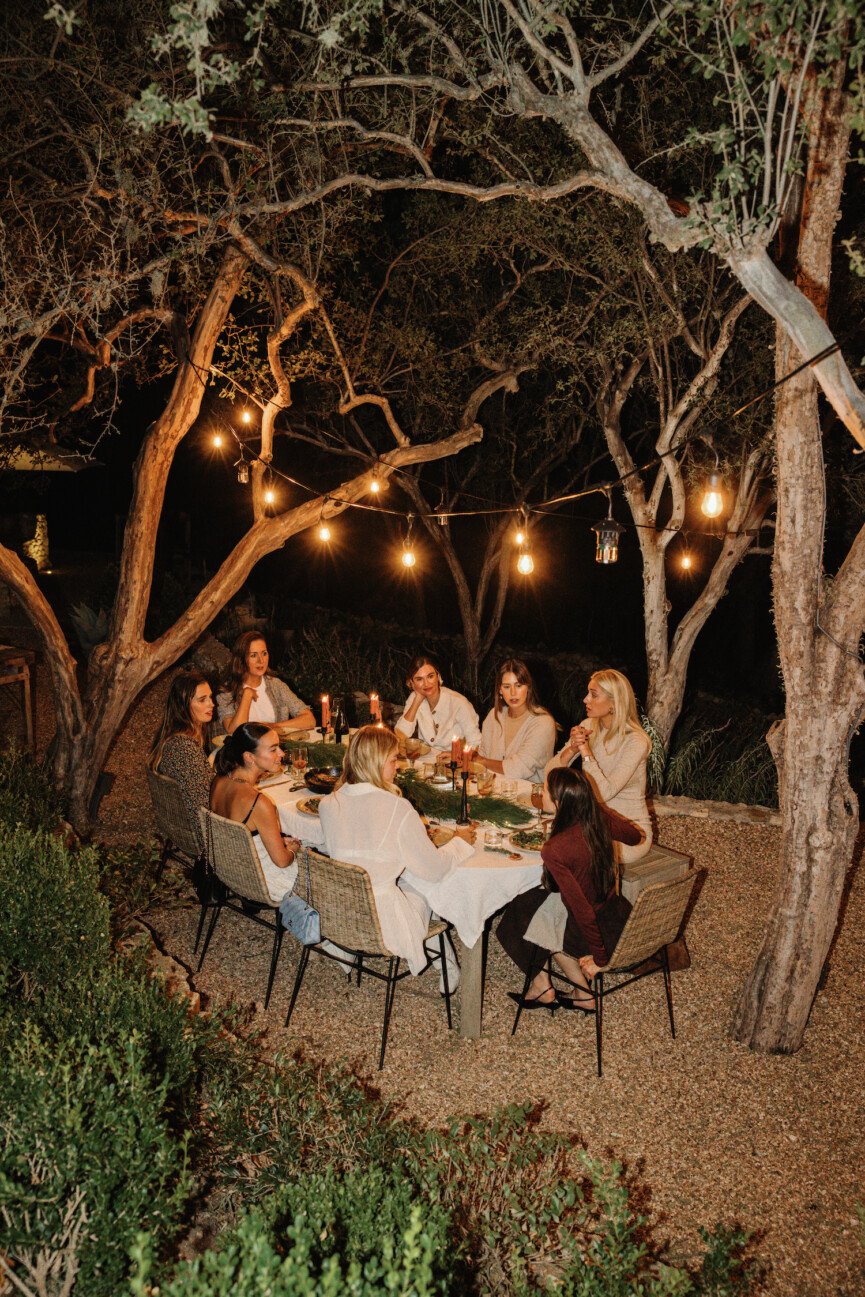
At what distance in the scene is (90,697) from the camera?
7.16 m

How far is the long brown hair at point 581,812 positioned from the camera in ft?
13.6

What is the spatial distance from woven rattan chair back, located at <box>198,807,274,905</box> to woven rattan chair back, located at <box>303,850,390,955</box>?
38 centimetres

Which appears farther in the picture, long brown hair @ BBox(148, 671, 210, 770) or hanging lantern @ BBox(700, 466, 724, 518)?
long brown hair @ BBox(148, 671, 210, 770)

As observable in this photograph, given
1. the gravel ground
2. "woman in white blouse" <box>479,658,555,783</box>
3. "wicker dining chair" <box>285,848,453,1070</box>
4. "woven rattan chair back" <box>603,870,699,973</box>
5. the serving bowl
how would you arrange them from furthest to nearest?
"woman in white blouse" <box>479,658,555,783</box>
the serving bowl
"wicker dining chair" <box>285,848,453,1070</box>
"woven rattan chair back" <box>603,870,699,973</box>
the gravel ground

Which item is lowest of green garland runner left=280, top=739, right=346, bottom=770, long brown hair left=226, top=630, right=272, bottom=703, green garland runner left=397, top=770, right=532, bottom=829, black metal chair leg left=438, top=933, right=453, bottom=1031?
black metal chair leg left=438, top=933, right=453, bottom=1031

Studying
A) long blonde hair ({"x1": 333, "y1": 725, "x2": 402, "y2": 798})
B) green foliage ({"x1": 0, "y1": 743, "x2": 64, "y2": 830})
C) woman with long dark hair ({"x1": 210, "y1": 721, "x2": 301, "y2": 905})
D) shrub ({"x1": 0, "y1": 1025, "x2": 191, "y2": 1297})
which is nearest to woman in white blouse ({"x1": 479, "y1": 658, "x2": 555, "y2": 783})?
long blonde hair ({"x1": 333, "y1": 725, "x2": 402, "y2": 798})

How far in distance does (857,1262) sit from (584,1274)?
1.33m

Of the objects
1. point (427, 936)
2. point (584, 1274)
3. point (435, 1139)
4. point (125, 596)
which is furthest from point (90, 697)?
point (584, 1274)

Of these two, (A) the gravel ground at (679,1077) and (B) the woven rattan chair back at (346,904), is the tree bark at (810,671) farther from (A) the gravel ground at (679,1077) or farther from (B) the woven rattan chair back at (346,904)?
(B) the woven rattan chair back at (346,904)

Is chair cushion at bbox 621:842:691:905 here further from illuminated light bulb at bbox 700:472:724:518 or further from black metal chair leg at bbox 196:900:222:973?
black metal chair leg at bbox 196:900:222:973

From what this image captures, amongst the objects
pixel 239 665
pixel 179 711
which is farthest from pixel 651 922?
pixel 239 665

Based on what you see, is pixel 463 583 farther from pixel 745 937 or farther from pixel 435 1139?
pixel 435 1139

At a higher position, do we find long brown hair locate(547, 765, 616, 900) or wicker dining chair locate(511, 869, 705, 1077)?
long brown hair locate(547, 765, 616, 900)

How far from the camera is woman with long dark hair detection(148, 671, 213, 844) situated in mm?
5281
